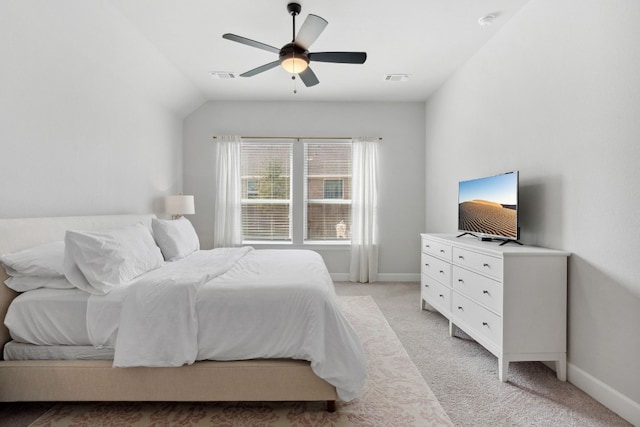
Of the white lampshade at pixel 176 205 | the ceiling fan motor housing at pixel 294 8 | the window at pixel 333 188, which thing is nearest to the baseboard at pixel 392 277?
the window at pixel 333 188

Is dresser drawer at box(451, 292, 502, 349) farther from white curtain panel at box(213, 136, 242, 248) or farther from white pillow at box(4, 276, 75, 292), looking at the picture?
white curtain panel at box(213, 136, 242, 248)

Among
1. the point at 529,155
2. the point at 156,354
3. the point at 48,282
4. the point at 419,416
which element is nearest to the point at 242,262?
the point at 156,354

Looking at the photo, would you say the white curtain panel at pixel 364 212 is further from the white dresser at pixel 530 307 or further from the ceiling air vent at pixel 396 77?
the white dresser at pixel 530 307

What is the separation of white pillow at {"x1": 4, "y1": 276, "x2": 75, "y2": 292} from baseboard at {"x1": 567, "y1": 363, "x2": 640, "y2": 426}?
323cm

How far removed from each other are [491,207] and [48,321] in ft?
10.7

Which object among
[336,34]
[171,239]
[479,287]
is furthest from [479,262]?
[171,239]

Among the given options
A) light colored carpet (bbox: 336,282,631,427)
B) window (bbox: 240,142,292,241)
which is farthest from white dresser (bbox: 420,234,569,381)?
window (bbox: 240,142,292,241)

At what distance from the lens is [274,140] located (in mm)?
5195

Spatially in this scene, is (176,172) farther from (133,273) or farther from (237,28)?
(133,273)

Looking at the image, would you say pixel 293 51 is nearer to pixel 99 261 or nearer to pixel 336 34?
pixel 336 34

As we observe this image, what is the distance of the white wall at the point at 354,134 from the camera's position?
515cm

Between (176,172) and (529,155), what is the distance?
14.4ft

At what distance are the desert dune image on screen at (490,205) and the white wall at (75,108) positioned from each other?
346 cm

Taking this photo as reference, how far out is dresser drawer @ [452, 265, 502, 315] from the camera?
91.5 inches
